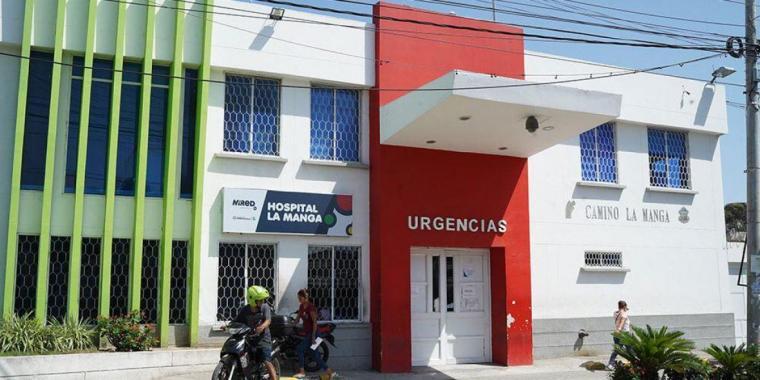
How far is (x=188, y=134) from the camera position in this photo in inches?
511

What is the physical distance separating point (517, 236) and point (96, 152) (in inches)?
321

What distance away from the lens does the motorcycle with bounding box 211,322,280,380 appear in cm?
954

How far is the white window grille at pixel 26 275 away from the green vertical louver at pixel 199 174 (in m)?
2.47

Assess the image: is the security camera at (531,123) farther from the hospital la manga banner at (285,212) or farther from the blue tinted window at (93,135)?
Answer: the blue tinted window at (93,135)

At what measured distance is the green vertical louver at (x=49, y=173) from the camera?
37.8ft

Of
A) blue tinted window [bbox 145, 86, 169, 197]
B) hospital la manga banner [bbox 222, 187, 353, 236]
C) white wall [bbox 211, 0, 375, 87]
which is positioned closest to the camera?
blue tinted window [bbox 145, 86, 169, 197]

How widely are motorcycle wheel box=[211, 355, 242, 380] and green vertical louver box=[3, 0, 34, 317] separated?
13.2 feet

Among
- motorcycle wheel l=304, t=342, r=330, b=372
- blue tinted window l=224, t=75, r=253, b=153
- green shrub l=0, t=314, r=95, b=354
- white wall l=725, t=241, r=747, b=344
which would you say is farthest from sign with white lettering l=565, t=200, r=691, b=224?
green shrub l=0, t=314, r=95, b=354

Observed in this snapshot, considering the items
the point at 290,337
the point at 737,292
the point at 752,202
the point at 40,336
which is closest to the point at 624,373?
the point at 752,202

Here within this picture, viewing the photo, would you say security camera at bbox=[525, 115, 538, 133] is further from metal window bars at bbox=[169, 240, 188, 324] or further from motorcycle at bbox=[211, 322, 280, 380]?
metal window bars at bbox=[169, 240, 188, 324]

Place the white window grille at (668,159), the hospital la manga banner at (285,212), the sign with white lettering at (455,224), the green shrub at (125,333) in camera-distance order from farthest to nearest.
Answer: the white window grille at (668,159), the sign with white lettering at (455,224), the hospital la manga banner at (285,212), the green shrub at (125,333)

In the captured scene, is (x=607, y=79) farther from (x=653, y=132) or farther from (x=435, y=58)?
(x=435, y=58)

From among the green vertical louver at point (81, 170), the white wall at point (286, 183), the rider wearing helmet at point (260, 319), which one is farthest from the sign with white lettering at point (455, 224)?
the green vertical louver at point (81, 170)

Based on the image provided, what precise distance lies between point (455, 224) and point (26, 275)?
7641mm
